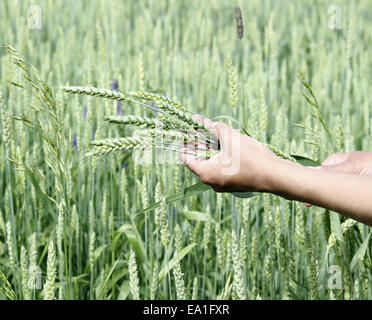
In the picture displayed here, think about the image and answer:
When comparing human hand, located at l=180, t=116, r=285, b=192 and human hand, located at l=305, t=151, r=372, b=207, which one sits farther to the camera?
human hand, located at l=305, t=151, r=372, b=207

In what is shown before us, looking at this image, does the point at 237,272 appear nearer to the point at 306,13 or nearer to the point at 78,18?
the point at 78,18

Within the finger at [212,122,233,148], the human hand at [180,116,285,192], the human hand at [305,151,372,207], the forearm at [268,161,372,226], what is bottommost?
the forearm at [268,161,372,226]

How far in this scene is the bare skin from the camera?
846 millimetres

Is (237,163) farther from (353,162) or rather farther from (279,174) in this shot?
(353,162)

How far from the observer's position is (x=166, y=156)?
118cm

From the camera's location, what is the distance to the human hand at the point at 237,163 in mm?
856

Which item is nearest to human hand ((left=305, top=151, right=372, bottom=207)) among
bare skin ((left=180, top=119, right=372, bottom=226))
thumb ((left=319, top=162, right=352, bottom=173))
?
thumb ((left=319, top=162, right=352, bottom=173))

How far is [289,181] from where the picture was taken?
0.85 metres

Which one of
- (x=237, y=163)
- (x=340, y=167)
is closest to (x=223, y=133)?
(x=237, y=163)

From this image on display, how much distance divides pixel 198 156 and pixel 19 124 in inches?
32.4

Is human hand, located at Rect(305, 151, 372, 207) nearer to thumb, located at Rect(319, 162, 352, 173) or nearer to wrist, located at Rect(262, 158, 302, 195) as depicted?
thumb, located at Rect(319, 162, 352, 173)

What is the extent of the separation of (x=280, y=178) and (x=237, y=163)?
0.06 meters

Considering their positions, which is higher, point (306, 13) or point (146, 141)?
point (306, 13)
